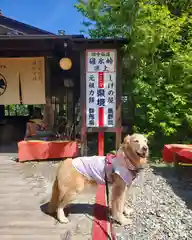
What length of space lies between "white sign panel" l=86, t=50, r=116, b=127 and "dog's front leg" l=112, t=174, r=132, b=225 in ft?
11.3

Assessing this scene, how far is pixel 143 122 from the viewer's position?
315 inches

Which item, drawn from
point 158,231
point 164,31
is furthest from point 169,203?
point 164,31

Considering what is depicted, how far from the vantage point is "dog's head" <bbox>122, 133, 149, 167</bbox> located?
3.26 meters

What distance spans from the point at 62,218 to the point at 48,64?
6.87 m

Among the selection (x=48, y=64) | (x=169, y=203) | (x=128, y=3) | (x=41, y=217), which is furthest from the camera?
(x=48, y=64)

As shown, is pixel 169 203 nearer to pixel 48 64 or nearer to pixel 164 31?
pixel 164 31

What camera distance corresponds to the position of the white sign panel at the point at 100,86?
6771 millimetres

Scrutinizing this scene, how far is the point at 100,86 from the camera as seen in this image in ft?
22.3

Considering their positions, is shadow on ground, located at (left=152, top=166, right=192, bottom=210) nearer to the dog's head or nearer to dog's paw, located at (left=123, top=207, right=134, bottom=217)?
dog's paw, located at (left=123, top=207, right=134, bottom=217)

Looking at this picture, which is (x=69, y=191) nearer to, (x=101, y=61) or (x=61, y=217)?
(x=61, y=217)

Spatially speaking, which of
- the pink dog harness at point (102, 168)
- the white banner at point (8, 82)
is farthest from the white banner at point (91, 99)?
the white banner at point (8, 82)

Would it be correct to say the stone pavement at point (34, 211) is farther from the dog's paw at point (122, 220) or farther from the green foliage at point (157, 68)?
the green foliage at point (157, 68)

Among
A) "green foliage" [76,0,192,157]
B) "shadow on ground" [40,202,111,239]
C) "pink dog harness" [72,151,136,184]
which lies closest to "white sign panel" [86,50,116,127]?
"green foliage" [76,0,192,157]

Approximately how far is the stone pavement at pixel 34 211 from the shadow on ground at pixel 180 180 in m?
1.59
